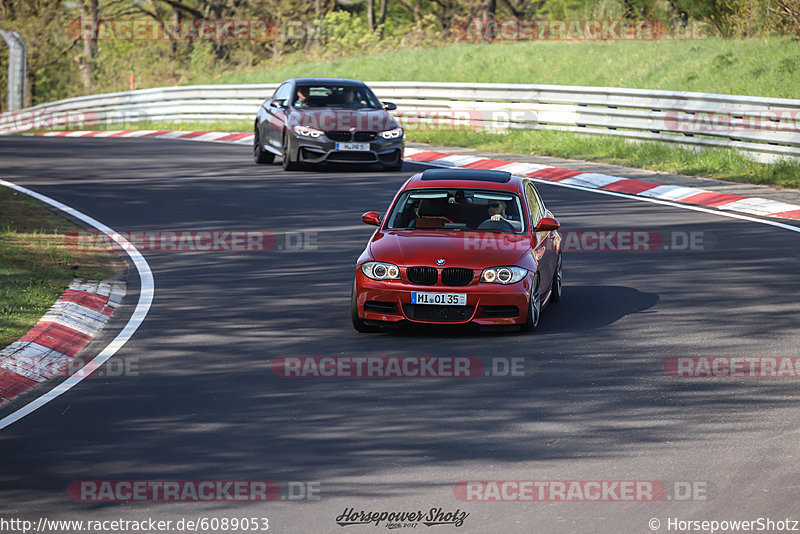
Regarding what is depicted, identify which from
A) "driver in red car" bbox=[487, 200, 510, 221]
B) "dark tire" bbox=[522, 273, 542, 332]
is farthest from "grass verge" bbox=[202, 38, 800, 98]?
"dark tire" bbox=[522, 273, 542, 332]

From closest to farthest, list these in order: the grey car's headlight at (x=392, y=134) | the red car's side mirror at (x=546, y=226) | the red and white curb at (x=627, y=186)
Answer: the red car's side mirror at (x=546, y=226)
the red and white curb at (x=627, y=186)
the grey car's headlight at (x=392, y=134)

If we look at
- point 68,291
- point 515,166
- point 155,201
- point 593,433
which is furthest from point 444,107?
Result: point 593,433

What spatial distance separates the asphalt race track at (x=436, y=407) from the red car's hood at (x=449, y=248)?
2.28 feet

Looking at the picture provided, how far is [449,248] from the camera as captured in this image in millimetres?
11375

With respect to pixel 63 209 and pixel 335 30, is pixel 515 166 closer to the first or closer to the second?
pixel 63 209

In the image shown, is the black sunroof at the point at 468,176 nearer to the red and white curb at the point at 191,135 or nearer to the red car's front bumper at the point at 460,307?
the red car's front bumper at the point at 460,307

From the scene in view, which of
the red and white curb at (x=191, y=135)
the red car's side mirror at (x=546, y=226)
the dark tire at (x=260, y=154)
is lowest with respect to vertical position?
the red and white curb at (x=191, y=135)

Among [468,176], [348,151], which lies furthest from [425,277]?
[348,151]

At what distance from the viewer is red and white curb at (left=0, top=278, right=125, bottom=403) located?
32.4 feet

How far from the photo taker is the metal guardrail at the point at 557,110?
22.1m

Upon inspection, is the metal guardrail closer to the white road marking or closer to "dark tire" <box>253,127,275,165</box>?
"dark tire" <box>253,127,275,165</box>

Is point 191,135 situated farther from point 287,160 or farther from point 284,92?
point 287,160

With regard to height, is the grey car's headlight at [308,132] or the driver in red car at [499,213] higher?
the driver in red car at [499,213]

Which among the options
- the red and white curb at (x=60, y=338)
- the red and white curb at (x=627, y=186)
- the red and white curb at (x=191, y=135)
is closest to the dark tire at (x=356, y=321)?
the red and white curb at (x=60, y=338)
